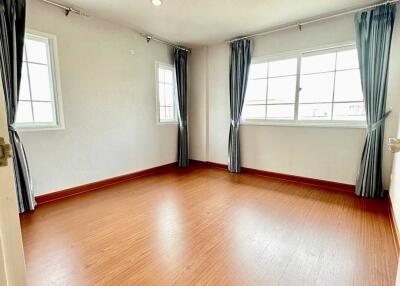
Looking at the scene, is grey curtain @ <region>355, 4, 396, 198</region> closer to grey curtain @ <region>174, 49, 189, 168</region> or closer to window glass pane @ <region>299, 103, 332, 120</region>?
window glass pane @ <region>299, 103, 332, 120</region>

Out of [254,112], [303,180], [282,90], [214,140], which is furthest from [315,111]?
[214,140]

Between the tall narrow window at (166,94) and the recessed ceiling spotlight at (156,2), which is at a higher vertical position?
the recessed ceiling spotlight at (156,2)

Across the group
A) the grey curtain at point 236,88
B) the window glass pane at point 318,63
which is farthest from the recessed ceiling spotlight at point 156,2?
the window glass pane at point 318,63

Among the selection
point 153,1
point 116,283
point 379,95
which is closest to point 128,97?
point 153,1

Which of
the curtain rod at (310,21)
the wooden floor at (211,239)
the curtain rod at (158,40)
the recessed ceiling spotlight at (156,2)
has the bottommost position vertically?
the wooden floor at (211,239)

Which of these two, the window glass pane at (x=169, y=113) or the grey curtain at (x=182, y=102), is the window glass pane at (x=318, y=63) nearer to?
the grey curtain at (x=182, y=102)

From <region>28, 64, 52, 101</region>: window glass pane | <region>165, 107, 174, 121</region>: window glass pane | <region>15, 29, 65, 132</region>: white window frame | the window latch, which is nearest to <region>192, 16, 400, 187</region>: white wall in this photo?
<region>165, 107, 174, 121</region>: window glass pane

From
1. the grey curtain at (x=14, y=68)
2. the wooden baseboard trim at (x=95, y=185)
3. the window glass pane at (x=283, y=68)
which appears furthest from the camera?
the window glass pane at (x=283, y=68)

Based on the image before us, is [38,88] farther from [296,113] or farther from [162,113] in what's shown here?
[296,113]

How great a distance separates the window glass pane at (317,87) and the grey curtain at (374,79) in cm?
42

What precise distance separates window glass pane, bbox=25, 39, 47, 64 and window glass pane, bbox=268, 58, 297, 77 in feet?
11.1

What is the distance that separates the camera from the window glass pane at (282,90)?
11.3 ft

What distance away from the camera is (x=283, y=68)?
3.51 metres

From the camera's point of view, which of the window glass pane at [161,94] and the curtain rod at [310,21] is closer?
the curtain rod at [310,21]
